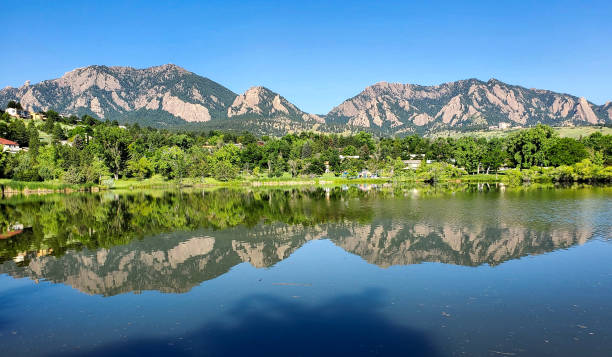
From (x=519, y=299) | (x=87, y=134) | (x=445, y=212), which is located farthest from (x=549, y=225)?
(x=87, y=134)

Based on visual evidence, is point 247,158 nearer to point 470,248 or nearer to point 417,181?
point 417,181

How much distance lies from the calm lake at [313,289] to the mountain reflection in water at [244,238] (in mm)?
176

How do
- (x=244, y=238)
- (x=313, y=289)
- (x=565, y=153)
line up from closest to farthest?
1. (x=313, y=289)
2. (x=244, y=238)
3. (x=565, y=153)

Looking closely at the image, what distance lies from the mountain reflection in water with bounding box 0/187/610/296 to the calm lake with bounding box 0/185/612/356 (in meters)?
0.18

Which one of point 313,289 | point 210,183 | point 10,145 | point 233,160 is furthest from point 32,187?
point 313,289

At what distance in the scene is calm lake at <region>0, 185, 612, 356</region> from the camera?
12039 mm

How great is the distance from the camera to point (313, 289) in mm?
17297

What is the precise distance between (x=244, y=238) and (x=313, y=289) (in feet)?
40.9

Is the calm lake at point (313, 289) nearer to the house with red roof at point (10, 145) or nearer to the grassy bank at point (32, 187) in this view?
the grassy bank at point (32, 187)

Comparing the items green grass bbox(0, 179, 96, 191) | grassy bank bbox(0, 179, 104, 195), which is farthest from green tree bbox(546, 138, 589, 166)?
grassy bank bbox(0, 179, 104, 195)

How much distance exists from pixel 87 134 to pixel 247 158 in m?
65.6

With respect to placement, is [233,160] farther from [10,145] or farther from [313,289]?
[313,289]

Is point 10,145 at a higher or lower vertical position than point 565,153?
higher

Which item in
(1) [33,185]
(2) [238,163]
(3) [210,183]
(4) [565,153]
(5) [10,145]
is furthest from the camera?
(2) [238,163]
